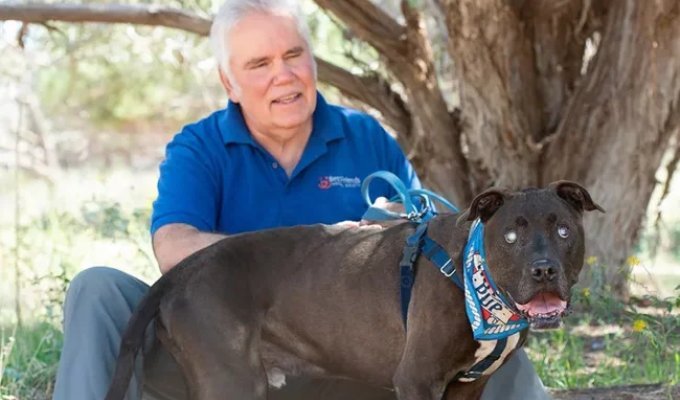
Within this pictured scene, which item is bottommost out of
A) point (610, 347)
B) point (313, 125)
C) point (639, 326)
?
point (610, 347)

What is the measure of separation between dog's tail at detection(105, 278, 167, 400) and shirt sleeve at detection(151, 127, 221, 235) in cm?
57

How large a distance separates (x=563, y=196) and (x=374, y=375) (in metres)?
0.92

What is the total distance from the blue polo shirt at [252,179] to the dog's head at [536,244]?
1152 millimetres

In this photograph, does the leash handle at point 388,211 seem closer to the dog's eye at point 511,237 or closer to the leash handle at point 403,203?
the leash handle at point 403,203

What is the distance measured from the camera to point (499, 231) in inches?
149

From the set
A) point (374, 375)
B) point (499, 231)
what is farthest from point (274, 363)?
point (499, 231)

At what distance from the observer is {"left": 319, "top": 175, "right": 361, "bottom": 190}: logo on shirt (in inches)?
196

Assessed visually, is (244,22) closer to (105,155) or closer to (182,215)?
(182,215)

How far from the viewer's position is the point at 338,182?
4.98 m

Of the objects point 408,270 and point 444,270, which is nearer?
point 444,270

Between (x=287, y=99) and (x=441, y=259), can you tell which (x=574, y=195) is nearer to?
(x=441, y=259)

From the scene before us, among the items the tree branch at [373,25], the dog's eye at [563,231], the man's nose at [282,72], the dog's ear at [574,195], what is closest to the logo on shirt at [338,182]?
the man's nose at [282,72]

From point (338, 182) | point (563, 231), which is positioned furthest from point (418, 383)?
point (338, 182)

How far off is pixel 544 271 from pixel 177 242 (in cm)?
154
